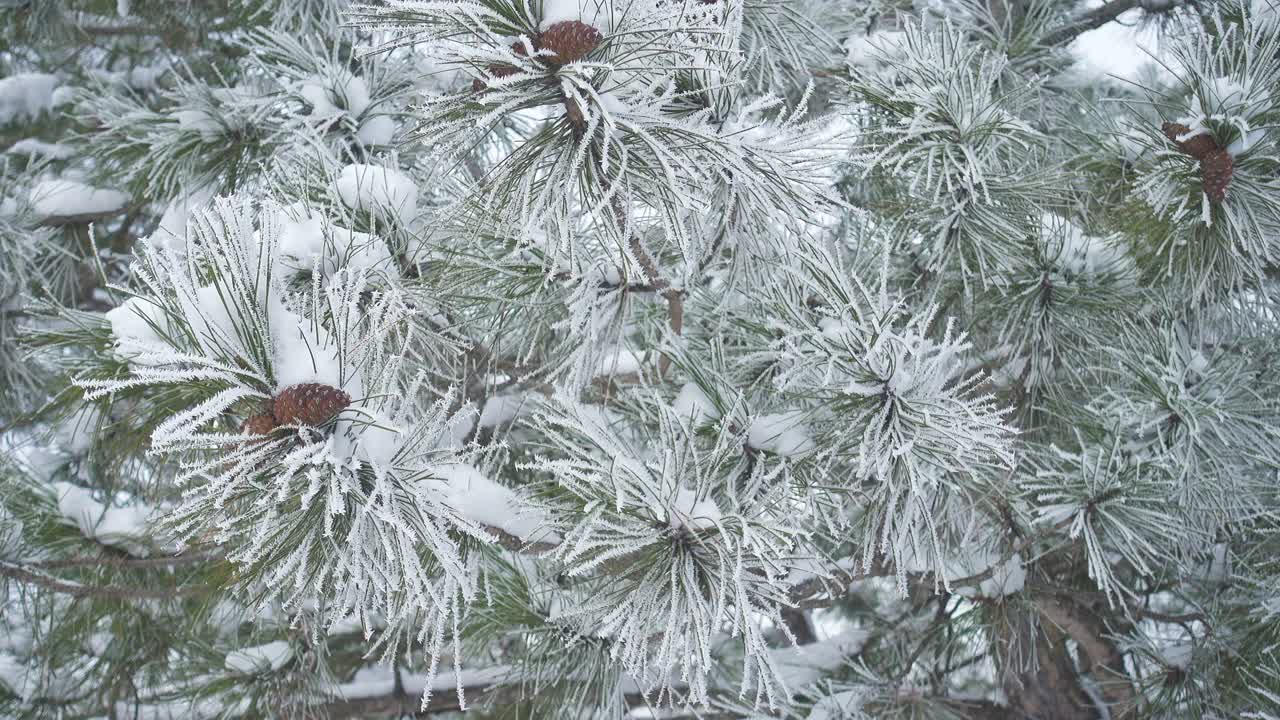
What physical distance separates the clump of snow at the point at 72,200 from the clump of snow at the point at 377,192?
1309 millimetres

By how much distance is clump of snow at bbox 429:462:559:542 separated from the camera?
1068 millimetres

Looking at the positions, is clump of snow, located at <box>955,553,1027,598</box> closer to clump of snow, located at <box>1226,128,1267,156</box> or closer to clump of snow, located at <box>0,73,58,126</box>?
clump of snow, located at <box>1226,128,1267,156</box>

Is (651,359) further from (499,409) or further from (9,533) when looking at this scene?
(9,533)

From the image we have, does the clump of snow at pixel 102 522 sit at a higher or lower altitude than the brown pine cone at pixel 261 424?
lower

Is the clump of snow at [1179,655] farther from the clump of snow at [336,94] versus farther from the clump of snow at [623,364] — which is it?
the clump of snow at [336,94]

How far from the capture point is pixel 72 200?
2291 millimetres

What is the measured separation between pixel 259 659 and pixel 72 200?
1.24 m

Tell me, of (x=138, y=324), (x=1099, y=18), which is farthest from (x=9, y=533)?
(x=1099, y=18)

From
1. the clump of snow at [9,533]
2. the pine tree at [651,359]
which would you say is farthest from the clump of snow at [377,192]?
the clump of snow at [9,533]

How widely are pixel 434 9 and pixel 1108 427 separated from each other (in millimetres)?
1345

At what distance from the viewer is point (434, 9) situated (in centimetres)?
89

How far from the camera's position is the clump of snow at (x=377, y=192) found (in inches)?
51.7

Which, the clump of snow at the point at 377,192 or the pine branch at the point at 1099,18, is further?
the pine branch at the point at 1099,18

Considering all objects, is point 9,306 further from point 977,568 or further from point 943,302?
point 977,568
